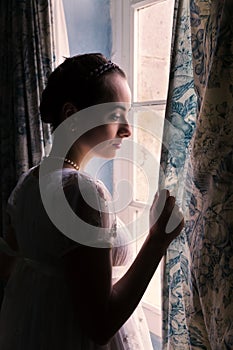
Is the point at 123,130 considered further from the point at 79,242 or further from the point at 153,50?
the point at 153,50

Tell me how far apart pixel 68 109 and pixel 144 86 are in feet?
2.00

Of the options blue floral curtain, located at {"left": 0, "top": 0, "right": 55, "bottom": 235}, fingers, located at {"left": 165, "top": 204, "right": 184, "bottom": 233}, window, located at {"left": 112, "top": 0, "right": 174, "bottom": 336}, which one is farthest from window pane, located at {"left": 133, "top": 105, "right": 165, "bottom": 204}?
fingers, located at {"left": 165, "top": 204, "right": 184, "bottom": 233}

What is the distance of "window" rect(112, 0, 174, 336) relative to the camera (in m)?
1.30

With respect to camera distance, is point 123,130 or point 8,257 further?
point 8,257

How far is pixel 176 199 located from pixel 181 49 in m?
0.33

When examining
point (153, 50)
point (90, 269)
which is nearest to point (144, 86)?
point (153, 50)

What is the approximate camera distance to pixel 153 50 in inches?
53.1

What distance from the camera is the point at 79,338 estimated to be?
2.68ft

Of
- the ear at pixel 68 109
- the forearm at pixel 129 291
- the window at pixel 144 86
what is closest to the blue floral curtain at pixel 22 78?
the window at pixel 144 86

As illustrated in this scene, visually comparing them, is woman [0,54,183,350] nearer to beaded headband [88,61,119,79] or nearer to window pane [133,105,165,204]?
beaded headband [88,61,119,79]

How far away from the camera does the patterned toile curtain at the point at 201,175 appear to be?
67 cm

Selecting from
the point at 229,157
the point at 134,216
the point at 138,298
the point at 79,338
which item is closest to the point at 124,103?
the point at 229,157

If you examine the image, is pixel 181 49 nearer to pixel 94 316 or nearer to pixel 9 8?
pixel 94 316

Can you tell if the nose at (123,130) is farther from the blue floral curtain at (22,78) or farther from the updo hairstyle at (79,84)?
the blue floral curtain at (22,78)
